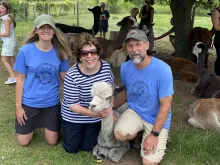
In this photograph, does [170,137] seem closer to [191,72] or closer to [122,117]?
[122,117]

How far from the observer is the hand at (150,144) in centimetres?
343

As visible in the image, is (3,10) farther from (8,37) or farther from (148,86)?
(148,86)

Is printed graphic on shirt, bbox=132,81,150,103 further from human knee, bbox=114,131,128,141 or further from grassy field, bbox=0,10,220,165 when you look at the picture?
grassy field, bbox=0,10,220,165

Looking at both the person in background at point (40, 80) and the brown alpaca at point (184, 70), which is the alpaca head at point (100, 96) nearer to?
the person in background at point (40, 80)

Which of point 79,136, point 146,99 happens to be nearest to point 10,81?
point 79,136

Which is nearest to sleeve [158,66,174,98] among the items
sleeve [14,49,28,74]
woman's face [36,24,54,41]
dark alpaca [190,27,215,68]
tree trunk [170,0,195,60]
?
woman's face [36,24,54,41]

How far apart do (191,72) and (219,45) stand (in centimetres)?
131

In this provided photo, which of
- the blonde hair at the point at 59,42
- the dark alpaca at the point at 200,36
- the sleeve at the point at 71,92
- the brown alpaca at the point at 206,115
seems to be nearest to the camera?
the sleeve at the point at 71,92

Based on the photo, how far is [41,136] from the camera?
4.28 m

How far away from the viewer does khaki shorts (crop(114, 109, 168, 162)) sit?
11.5 ft

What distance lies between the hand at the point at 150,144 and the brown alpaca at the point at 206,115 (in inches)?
51.2

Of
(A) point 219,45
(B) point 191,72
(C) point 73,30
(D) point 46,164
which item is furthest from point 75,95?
(C) point 73,30

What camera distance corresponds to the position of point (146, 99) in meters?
3.55

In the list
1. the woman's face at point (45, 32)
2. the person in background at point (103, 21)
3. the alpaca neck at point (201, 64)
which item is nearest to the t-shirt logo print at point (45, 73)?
the woman's face at point (45, 32)
